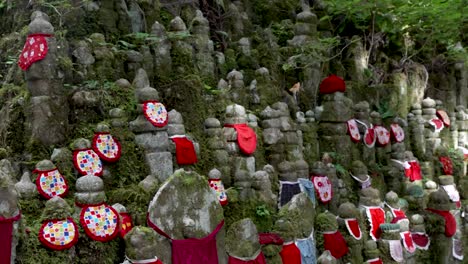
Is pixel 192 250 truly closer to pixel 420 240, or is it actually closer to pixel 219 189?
pixel 219 189

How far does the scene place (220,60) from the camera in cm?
1039

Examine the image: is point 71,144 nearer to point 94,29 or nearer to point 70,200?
point 70,200

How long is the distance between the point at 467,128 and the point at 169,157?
37.7 ft

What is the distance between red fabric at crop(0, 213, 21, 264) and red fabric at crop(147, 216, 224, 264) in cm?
171

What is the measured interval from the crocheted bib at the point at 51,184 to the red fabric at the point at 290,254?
10.6 ft

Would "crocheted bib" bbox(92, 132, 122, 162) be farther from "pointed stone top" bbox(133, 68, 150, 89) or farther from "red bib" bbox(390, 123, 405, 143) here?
"red bib" bbox(390, 123, 405, 143)

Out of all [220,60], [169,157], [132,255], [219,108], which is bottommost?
[132,255]

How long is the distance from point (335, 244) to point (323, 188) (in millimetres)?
1320

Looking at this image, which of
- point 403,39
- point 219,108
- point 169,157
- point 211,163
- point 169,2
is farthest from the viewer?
point 403,39

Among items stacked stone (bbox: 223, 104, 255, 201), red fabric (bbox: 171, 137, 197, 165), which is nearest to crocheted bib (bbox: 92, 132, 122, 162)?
red fabric (bbox: 171, 137, 197, 165)

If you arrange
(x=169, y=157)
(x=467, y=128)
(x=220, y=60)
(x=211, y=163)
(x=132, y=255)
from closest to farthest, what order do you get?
(x=132, y=255) < (x=169, y=157) < (x=211, y=163) < (x=220, y=60) < (x=467, y=128)

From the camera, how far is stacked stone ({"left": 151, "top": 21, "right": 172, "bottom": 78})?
29.7ft

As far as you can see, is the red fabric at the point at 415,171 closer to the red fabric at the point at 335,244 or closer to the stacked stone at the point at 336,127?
the stacked stone at the point at 336,127

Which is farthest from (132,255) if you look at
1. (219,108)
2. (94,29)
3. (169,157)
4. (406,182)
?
(406,182)
